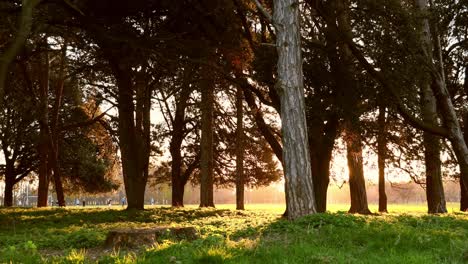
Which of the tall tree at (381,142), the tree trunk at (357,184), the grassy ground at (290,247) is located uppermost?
the tall tree at (381,142)

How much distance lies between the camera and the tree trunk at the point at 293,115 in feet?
38.1

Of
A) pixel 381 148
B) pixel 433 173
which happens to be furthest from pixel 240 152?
pixel 433 173

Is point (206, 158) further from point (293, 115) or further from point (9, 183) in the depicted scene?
point (9, 183)

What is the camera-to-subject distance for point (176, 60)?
1684cm

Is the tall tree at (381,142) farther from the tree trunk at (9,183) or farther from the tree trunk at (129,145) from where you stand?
the tree trunk at (9,183)

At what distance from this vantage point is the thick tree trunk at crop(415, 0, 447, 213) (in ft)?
56.8

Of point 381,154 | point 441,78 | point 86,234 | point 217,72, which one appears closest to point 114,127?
point 217,72

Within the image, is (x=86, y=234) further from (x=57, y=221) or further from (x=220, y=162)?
(x=220, y=162)

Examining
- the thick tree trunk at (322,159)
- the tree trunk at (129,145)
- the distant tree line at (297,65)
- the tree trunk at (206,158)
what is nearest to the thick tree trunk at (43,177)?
the distant tree line at (297,65)

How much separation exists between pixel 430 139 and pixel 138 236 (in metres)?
14.8

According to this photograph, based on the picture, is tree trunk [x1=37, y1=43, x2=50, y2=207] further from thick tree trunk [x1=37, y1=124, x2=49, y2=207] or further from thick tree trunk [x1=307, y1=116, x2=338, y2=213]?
thick tree trunk [x1=307, y1=116, x2=338, y2=213]

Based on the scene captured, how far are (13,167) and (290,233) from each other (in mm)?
30125

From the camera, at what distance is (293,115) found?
12.0 m

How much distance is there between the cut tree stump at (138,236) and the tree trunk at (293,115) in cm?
373
